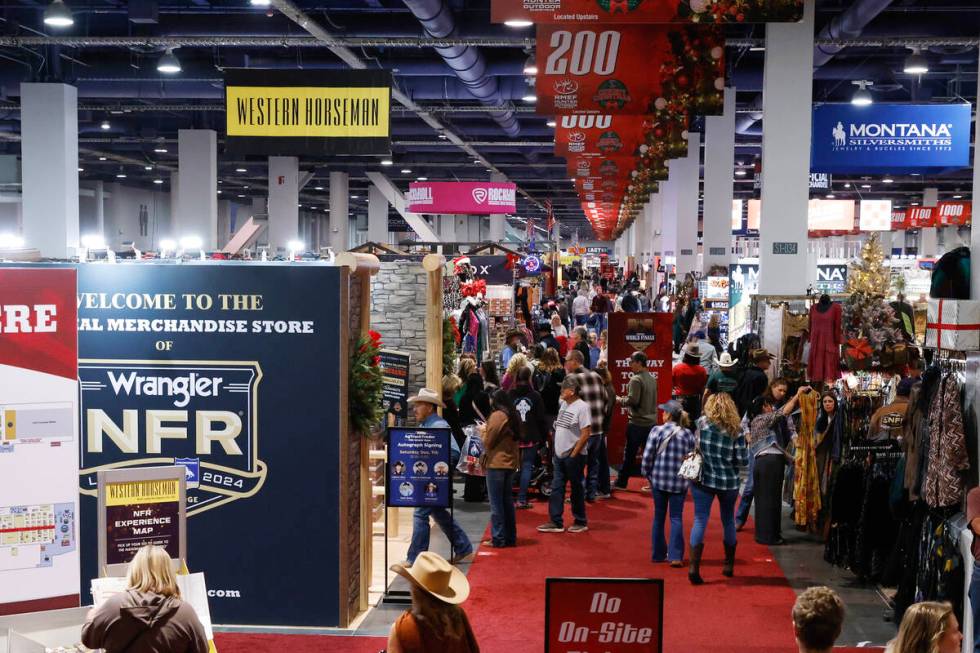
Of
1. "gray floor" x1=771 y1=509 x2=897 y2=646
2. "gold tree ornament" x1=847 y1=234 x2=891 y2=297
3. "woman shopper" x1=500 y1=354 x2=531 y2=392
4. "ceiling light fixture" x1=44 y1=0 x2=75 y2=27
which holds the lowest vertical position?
"gray floor" x1=771 y1=509 x2=897 y2=646

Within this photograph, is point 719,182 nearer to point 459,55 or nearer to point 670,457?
point 459,55

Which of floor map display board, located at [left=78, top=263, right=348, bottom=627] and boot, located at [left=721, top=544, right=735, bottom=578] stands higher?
floor map display board, located at [left=78, top=263, right=348, bottom=627]

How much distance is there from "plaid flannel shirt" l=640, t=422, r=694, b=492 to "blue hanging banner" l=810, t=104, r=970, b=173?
8.66m

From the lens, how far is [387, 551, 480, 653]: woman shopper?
4.16 meters

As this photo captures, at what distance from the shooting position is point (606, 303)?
2419cm

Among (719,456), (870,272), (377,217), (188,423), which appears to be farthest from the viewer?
(377,217)

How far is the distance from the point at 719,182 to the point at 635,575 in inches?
516

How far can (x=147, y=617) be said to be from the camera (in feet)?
14.4

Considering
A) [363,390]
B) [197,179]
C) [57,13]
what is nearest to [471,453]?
[363,390]

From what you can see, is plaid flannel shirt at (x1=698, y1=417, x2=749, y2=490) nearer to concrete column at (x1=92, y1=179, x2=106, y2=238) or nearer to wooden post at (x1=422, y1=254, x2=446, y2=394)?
wooden post at (x1=422, y1=254, x2=446, y2=394)

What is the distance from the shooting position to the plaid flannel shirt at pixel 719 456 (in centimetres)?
805

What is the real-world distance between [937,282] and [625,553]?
3524mm

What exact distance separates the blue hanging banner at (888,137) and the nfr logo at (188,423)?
36.7ft

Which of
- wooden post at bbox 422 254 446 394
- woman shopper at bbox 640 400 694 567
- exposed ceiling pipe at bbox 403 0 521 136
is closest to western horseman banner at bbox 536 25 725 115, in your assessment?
wooden post at bbox 422 254 446 394
